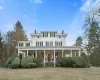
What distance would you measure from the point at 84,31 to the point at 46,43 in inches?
337

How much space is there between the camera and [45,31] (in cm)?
4053

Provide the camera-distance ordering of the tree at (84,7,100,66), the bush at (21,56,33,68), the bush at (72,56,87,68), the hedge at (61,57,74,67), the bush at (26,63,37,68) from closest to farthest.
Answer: the bush at (26,63,37,68) < the bush at (21,56,33,68) < the bush at (72,56,87,68) < the hedge at (61,57,74,67) < the tree at (84,7,100,66)

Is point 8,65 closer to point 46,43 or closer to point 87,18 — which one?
point 46,43

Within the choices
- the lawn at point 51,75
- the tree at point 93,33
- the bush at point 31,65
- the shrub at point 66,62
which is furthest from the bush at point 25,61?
the tree at point 93,33

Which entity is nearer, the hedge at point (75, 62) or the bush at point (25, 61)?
the bush at point (25, 61)

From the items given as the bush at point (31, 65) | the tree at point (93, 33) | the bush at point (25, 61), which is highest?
the tree at point (93, 33)

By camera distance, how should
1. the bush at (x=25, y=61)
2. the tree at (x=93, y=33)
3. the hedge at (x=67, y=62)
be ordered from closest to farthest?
the bush at (x=25, y=61)
the hedge at (x=67, y=62)
the tree at (x=93, y=33)

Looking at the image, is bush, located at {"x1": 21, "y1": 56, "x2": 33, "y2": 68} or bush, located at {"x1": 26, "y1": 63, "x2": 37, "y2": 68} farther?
bush, located at {"x1": 21, "y1": 56, "x2": 33, "y2": 68}

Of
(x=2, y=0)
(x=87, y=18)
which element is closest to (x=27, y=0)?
(x=2, y=0)

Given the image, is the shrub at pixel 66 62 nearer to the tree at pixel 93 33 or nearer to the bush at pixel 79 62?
the bush at pixel 79 62

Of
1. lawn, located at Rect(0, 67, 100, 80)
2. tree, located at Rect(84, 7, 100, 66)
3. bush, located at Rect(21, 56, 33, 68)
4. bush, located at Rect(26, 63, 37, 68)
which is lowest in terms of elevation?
lawn, located at Rect(0, 67, 100, 80)

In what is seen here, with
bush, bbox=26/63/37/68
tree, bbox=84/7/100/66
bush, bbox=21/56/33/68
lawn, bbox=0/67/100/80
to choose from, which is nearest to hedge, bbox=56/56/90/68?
bush, bbox=26/63/37/68

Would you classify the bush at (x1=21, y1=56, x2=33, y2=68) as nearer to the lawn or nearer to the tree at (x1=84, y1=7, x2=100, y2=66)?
the lawn

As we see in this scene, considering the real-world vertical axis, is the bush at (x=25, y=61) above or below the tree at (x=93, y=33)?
below
